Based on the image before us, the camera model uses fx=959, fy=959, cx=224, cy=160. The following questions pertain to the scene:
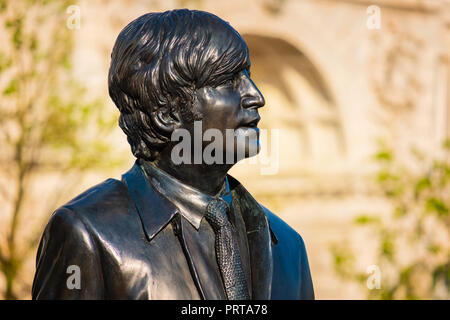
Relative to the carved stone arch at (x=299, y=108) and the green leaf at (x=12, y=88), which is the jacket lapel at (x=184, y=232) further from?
the carved stone arch at (x=299, y=108)

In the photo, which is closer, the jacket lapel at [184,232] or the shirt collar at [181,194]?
the jacket lapel at [184,232]

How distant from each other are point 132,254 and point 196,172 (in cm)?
35

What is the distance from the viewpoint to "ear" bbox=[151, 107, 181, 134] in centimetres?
288

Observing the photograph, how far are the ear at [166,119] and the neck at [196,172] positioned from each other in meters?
0.11

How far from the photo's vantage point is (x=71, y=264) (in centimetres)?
267

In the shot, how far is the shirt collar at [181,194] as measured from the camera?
2877 millimetres

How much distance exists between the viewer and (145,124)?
9.54ft

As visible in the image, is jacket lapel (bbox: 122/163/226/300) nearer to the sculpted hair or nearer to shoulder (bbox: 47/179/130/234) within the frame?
shoulder (bbox: 47/179/130/234)

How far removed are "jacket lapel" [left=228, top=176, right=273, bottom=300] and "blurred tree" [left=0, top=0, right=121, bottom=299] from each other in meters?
6.97

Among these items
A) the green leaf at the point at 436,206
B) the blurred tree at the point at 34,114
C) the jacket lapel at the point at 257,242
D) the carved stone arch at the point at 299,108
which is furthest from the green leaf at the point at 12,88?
the carved stone arch at the point at 299,108

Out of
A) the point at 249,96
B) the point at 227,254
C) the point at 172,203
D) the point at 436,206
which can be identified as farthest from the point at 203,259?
the point at 436,206

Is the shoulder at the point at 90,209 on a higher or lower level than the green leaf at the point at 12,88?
lower

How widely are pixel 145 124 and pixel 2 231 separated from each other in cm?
891
